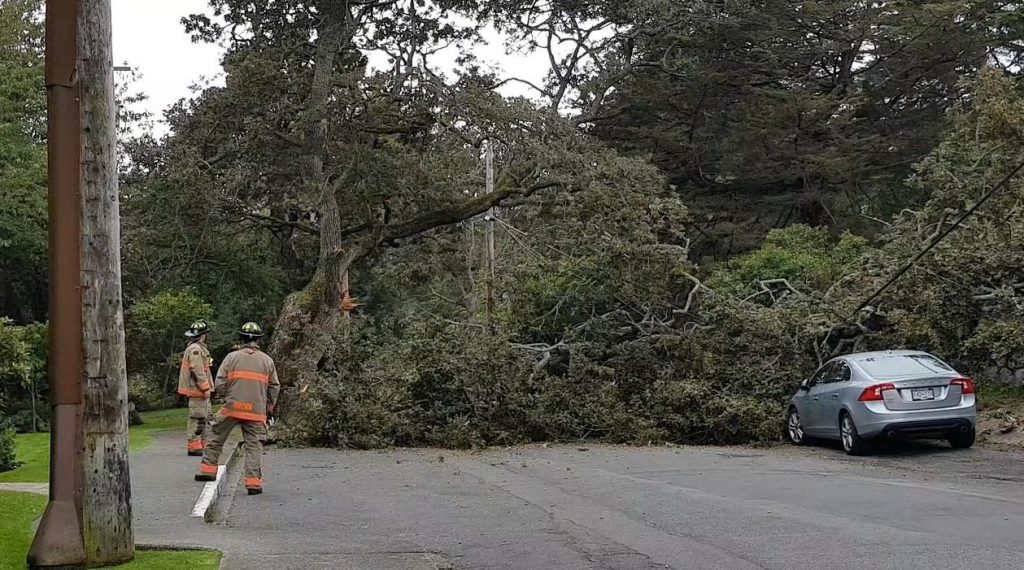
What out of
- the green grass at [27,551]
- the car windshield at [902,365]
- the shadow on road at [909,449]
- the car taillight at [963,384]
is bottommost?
the shadow on road at [909,449]

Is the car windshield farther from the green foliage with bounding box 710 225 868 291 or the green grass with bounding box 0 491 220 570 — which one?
the green grass with bounding box 0 491 220 570

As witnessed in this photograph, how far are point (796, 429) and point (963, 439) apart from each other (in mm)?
2839

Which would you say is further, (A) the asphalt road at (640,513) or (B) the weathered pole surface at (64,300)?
(A) the asphalt road at (640,513)

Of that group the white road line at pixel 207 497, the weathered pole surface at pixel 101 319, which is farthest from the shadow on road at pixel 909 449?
the weathered pole surface at pixel 101 319

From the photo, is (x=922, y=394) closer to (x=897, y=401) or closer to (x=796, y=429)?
(x=897, y=401)

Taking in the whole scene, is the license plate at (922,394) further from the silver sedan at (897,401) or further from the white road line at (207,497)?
the white road line at (207,497)

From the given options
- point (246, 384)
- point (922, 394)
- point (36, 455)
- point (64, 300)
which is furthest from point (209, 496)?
point (922, 394)

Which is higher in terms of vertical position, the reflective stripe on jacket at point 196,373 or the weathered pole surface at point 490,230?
the weathered pole surface at point 490,230

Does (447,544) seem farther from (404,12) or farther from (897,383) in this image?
(404,12)

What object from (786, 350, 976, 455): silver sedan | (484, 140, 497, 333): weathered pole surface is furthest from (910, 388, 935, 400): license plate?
(484, 140, 497, 333): weathered pole surface

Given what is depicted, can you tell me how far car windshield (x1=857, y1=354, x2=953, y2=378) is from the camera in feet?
48.4

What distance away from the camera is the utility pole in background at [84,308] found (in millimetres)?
6637

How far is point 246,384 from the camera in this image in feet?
35.6

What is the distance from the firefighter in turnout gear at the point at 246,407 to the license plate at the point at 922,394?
351 inches
